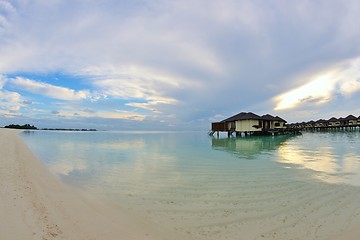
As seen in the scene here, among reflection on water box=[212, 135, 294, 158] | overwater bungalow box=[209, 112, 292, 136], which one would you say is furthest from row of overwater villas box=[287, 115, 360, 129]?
reflection on water box=[212, 135, 294, 158]

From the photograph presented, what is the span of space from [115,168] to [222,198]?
657 cm

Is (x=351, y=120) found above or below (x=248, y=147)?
above

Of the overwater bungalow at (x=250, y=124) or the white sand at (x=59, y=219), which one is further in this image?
the overwater bungalow at (x=250, y=124)

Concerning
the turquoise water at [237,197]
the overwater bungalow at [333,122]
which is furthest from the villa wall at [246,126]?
the overwater bungalow at [333,122]

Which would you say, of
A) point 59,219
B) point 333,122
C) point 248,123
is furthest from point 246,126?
point 333,122

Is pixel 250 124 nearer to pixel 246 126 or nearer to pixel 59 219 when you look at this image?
pixel 246 126

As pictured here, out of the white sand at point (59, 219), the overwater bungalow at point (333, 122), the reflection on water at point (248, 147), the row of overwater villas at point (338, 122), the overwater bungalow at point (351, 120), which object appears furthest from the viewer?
the overwater bungalow at point (333, 122)

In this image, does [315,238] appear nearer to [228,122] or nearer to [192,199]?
[192,199]

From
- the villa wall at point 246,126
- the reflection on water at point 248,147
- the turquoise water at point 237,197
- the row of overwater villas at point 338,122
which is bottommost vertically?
the turquoise water at point 237,197

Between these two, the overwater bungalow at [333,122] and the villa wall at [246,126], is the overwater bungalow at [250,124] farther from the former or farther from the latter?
the overwater bungalow at [333,122]

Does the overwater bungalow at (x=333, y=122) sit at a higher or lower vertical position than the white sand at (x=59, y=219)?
higher

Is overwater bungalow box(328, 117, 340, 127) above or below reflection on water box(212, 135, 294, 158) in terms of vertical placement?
above

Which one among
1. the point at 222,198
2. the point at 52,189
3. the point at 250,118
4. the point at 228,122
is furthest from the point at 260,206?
the point at 228,122

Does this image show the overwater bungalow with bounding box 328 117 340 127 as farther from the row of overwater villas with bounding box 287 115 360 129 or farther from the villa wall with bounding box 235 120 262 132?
the villa wall with bounding box 235 120 262 132
